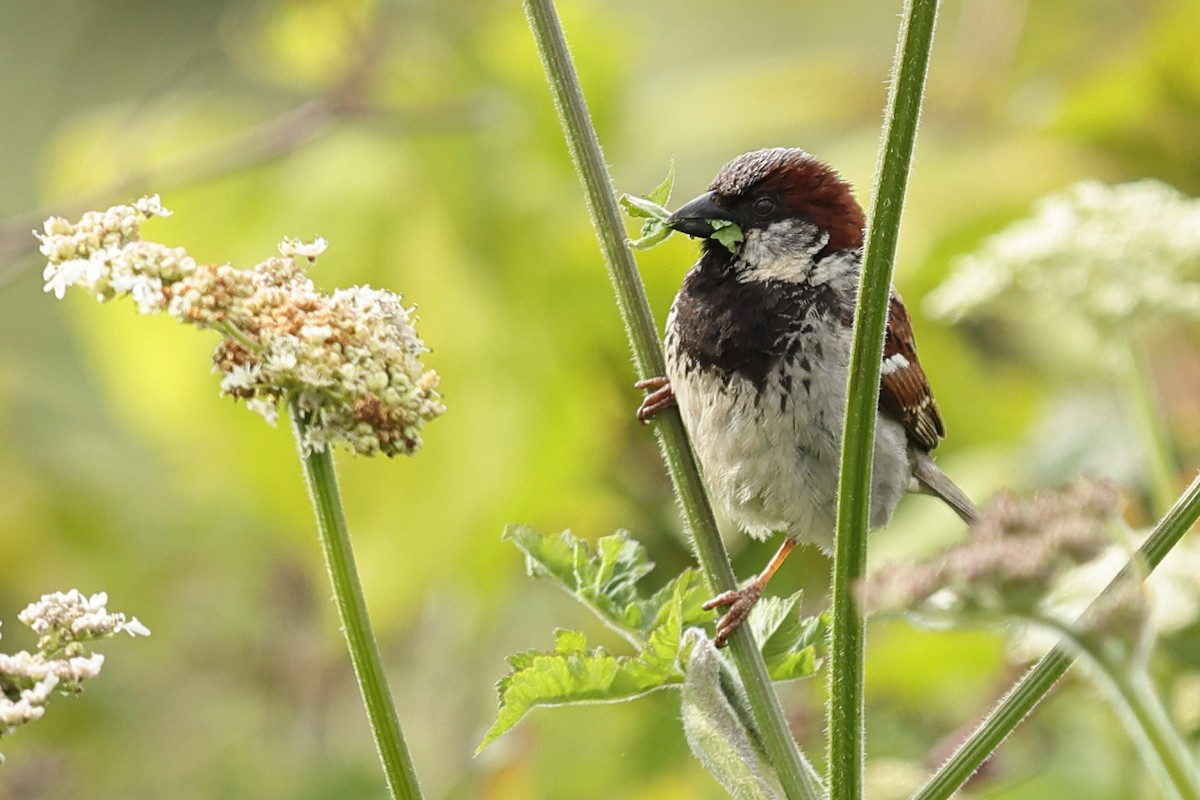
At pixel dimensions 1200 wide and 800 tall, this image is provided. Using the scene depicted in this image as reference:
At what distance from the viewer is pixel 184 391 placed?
3553 millimetres

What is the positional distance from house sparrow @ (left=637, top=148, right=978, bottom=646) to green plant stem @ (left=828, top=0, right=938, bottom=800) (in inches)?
36.9

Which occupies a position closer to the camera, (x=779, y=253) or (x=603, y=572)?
(x=603, y=572)

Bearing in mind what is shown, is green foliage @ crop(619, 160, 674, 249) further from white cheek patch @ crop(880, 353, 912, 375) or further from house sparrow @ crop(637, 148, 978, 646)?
white cheek patch @ crop(880, 353, 912, 375)

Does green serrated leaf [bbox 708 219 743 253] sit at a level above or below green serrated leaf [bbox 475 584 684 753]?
above

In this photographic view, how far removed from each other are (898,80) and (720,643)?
704mm

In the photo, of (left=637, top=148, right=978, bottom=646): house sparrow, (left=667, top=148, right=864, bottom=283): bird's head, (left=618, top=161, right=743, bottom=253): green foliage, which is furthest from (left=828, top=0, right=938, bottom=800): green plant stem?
(left=667, top=148, right=864, bottom=283): bird's head

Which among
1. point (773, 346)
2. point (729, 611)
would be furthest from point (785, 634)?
point (773, 346)

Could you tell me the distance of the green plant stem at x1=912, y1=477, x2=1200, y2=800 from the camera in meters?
1.28

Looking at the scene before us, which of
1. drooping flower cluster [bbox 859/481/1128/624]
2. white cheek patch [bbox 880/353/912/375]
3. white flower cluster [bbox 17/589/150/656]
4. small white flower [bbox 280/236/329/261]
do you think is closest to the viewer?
drooping flower cluster [bbox 859/481/1128/624]

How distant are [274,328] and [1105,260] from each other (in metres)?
1.74

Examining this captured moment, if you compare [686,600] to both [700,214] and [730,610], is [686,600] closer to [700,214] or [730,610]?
[730,610]

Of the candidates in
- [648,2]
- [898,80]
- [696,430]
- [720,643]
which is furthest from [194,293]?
[648,2]

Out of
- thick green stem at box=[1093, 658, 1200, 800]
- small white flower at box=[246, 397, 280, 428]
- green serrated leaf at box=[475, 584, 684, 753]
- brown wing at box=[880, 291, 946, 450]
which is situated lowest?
thick green stem at box=[1093, 658, 1200, 800]

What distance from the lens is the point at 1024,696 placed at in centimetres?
131
